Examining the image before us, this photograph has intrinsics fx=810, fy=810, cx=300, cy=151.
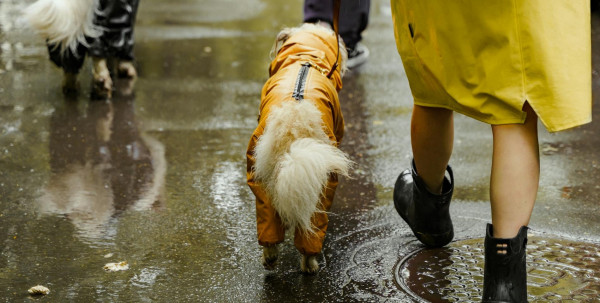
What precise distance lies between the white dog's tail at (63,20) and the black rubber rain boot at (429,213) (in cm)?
331

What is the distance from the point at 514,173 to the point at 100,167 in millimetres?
2946

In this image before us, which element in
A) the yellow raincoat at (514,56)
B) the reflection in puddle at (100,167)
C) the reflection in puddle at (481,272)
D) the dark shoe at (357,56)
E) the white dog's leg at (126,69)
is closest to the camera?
the yellow raincoat at (514,56)

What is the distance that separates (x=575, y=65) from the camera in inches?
107

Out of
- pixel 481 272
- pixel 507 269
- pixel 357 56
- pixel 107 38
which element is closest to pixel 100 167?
pixel 107 38

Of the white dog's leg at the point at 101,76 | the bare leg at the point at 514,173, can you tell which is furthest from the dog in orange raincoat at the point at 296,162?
the white dog's leg at the point at 101,76

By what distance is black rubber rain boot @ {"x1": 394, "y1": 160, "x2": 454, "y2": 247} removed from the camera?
363 cm

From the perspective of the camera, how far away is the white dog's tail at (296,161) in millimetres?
3148

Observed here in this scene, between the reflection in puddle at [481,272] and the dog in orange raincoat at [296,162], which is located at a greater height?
the dog in orange raincoat at [296,162]

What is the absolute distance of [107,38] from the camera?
258 inches

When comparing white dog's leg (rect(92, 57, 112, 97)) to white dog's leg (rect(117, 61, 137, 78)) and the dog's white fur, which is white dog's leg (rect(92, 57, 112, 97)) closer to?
white dog's leg (rect(117, 61, 137, 78))

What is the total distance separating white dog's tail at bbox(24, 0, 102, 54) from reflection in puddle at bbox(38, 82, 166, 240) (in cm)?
52

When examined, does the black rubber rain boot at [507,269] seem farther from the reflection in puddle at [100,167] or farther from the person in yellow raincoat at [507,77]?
the reflection in puddle at [100,167]

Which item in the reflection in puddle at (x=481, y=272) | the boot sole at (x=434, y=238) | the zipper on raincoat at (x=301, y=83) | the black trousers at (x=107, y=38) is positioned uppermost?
the zipper on raincoat at (x=301, y=83)

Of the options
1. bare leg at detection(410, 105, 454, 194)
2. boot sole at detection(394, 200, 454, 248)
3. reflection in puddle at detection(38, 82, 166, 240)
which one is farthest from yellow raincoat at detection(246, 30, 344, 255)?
reflection in puddle at detection(38, 82, 166, 240)
